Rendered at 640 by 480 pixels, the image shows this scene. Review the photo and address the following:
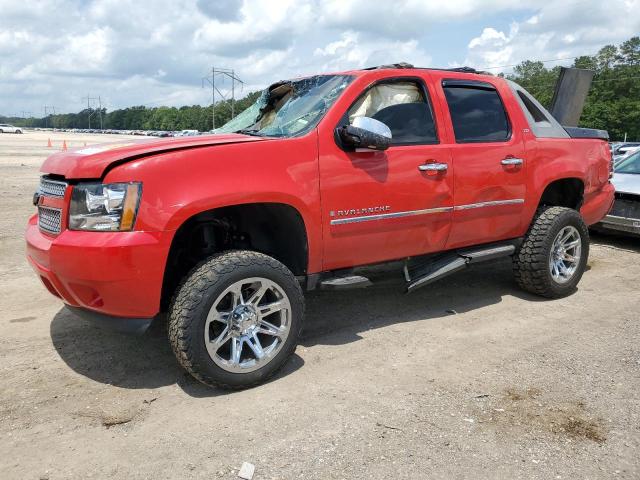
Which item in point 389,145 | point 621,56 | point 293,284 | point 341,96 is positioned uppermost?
point 621,56

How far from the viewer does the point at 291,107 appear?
410 centimetres

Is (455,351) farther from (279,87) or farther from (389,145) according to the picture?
(279,87)

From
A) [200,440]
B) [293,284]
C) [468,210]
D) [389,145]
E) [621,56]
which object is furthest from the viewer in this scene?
[621,56]

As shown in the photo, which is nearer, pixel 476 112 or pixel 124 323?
pixel 124 323

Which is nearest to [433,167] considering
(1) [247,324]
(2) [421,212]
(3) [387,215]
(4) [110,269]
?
(2) [421,212]

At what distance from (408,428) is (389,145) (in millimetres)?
1888

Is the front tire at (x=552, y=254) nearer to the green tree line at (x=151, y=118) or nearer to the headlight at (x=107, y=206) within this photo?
the headlight at (x=107, y=206)

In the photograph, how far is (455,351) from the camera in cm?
397

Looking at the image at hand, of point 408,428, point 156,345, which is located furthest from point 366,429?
point 156,345

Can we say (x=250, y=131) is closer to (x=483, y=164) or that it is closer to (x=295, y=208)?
(x=295, y=208)

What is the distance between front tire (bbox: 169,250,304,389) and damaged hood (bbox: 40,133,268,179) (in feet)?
2.34

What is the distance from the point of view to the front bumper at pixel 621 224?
7.05 m

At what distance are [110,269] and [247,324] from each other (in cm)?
89

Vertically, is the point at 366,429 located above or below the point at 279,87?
below
